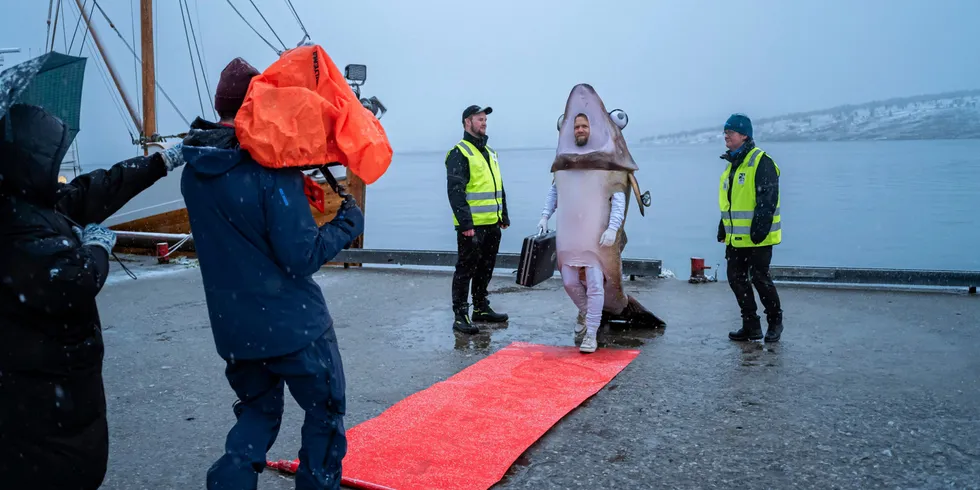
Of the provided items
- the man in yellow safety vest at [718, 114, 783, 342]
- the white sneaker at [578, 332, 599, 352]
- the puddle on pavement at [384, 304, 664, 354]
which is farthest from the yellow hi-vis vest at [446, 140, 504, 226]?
the man in yellow safety vest at [718, 114, 783, 342]

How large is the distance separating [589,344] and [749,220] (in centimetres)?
153

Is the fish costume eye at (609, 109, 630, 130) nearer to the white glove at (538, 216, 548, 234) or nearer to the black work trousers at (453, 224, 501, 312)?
the white glove at (538, 216, 548, 234)

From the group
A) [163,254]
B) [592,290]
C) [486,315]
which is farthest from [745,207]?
[163,254]

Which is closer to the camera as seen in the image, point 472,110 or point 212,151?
point 212,151

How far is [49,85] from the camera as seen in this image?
87.4 inches

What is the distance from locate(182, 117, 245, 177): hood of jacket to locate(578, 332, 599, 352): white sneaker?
357 centimetres

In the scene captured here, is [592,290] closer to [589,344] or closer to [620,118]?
[589,344]

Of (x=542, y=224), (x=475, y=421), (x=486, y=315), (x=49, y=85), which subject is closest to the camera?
(x=49, y=85)

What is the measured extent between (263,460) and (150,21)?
559 inches

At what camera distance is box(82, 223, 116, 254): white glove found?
2283 mm

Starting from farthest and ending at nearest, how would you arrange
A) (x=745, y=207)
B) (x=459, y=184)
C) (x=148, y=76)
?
(x=148, y=76) < (x=459, y=184) < (x=745, y=207)

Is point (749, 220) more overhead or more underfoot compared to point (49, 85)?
more underfoot

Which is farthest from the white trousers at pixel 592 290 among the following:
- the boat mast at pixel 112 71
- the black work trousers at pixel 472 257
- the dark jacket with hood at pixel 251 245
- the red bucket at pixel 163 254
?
the boat mast at pixel 112 71

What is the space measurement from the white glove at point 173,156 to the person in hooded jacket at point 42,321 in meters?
0.38
